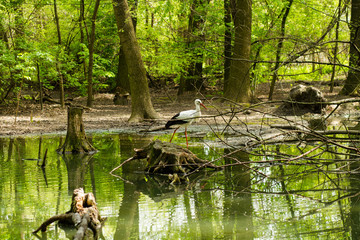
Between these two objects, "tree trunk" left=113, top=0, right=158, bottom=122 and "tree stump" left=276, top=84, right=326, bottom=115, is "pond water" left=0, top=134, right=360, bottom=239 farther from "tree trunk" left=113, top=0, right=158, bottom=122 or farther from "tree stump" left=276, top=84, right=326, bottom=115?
"tree stump" left=276, top=84, right=326, bottom=115

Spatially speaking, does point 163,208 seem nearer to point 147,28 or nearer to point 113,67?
point 147,28

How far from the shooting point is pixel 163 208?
6.00 meters

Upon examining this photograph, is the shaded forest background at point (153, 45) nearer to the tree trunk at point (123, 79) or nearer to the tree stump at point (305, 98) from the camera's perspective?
the tree trunk at point (123, 79)

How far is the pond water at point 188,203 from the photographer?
5039 millimetres

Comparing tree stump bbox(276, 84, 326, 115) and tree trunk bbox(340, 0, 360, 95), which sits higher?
tree trunk bbox(340, 0, 360, 95)

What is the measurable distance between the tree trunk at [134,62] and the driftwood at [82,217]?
931 cm

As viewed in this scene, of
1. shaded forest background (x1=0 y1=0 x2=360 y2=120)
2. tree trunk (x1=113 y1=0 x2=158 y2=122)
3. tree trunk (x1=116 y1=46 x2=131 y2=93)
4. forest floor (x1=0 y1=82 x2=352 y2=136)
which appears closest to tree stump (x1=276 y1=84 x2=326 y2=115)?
forest floor (x1=0 y1=82 x2=352 y2=136)

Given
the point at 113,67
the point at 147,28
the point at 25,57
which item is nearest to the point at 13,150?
the point at 25,57

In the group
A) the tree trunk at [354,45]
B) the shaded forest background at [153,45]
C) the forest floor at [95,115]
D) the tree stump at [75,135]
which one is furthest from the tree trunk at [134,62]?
the tree trunk at [354,45]

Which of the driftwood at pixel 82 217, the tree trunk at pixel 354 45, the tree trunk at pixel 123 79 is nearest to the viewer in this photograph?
the tree trunk at pixel 354 45

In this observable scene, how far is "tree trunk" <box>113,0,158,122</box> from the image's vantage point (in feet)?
48.6

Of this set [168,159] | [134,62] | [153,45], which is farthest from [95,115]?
[168,159]

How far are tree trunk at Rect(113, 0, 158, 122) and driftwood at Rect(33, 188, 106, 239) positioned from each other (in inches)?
366

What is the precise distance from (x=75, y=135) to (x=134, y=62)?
5.23m
